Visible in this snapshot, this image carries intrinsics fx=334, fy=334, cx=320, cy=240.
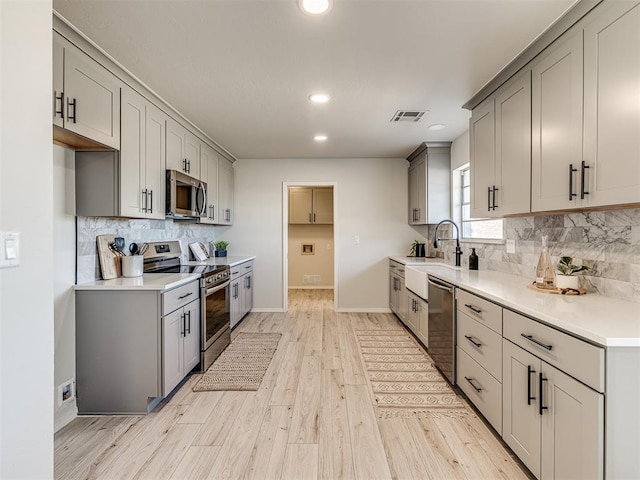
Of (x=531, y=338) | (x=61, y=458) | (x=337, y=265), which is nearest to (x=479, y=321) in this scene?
(x=531, y=338)

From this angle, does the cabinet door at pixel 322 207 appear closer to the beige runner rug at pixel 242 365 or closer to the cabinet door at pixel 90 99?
the beige runner rug at pixel 242 365

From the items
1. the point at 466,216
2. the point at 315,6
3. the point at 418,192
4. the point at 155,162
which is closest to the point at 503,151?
the point at 315,6

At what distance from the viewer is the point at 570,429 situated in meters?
1.35

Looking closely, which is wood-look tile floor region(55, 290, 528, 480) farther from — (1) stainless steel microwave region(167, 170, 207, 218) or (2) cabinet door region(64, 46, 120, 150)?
(2) cabinet door region(64, 46, 120, 150)

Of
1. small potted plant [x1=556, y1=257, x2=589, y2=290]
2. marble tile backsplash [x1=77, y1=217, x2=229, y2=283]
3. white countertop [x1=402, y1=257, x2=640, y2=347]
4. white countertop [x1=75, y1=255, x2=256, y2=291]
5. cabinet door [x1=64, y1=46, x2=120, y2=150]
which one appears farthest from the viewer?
marble tile backsplash [x1=77, y1=217, x2=229, y2=283]

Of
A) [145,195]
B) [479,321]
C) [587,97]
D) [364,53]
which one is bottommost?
[479,321]

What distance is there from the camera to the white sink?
3355 millimetres

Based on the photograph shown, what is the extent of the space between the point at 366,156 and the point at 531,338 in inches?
152

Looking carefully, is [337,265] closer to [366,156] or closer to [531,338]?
[366,156]

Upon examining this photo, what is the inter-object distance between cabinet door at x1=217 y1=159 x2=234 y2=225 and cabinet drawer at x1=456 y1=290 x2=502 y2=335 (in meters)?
3.26

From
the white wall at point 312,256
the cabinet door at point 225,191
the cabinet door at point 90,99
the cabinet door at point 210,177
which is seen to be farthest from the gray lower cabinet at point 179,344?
the white wall at point 312,256

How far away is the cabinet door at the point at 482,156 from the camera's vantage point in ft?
8.60

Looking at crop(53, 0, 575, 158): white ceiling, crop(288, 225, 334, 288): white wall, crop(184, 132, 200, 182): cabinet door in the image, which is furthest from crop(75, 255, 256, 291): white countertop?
crop(288, 225, 334, 288): white wall

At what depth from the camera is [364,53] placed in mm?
2127
